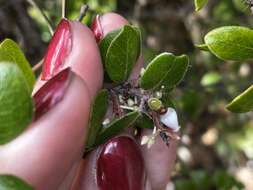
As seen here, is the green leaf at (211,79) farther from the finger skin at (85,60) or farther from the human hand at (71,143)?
the finger skin at (85,60)

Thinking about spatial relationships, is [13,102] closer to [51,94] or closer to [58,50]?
[51,94]

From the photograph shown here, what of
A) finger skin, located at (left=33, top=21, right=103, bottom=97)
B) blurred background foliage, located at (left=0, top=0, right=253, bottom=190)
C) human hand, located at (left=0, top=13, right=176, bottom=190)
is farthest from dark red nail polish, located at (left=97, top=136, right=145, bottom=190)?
blurred background foliage, located at (left=0, top=0, right=253, bottom=190)

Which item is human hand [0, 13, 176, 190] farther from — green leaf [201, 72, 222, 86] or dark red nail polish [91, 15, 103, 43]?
green leaf [201, 72, 222, 86]

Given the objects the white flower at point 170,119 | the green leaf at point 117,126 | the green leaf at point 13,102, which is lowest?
the white flower at point 170,119

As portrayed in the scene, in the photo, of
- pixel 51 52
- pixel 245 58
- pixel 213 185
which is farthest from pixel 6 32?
pixel 245 58

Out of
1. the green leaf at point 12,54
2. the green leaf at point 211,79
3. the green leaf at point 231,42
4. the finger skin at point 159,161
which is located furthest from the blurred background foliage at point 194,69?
the green leaf at point 12,54

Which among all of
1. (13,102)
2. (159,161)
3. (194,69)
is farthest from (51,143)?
(194,69)
